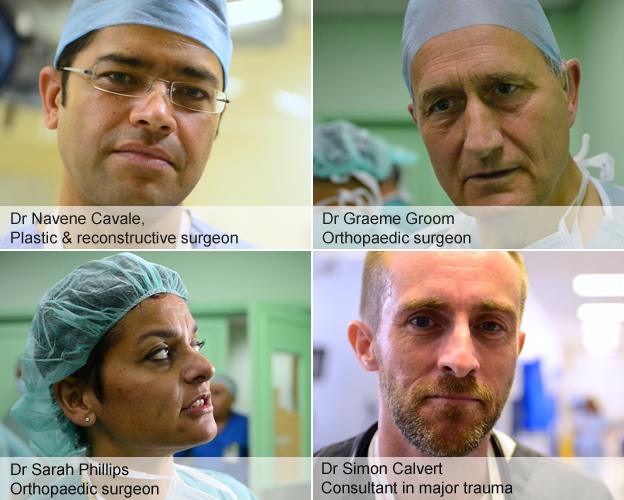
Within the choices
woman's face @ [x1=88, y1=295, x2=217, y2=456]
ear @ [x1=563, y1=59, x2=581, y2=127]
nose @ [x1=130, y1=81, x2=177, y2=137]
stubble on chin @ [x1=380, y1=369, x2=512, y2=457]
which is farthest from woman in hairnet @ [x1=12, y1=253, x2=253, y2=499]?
ear @ [x1=563, y1=59, x2=581, y2=127]

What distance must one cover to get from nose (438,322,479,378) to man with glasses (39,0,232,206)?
0.56 metres

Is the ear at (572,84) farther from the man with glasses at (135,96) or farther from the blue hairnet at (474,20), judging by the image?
the man with glasses at (135,96)

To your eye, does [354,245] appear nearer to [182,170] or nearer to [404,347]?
[404,347]

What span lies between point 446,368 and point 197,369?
0.46 m

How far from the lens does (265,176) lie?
1.66 metres

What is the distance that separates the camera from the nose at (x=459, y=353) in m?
1.58

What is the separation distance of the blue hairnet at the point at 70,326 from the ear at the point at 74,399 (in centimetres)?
1

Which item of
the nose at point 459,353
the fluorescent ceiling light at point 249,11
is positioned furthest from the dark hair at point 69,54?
the nose at point 459,353

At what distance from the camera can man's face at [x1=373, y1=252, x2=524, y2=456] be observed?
160cm

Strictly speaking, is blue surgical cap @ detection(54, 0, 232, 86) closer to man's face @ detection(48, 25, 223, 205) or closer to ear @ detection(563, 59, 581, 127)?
man's face @ detection(48, 25, 223, 205)

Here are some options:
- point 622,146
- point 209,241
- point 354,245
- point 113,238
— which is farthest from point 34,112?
point 622,146

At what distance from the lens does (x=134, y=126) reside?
1.59 metres

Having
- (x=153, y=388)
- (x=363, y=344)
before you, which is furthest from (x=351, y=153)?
(x=153, y=388)

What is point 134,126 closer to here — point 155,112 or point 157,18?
point 155,112
